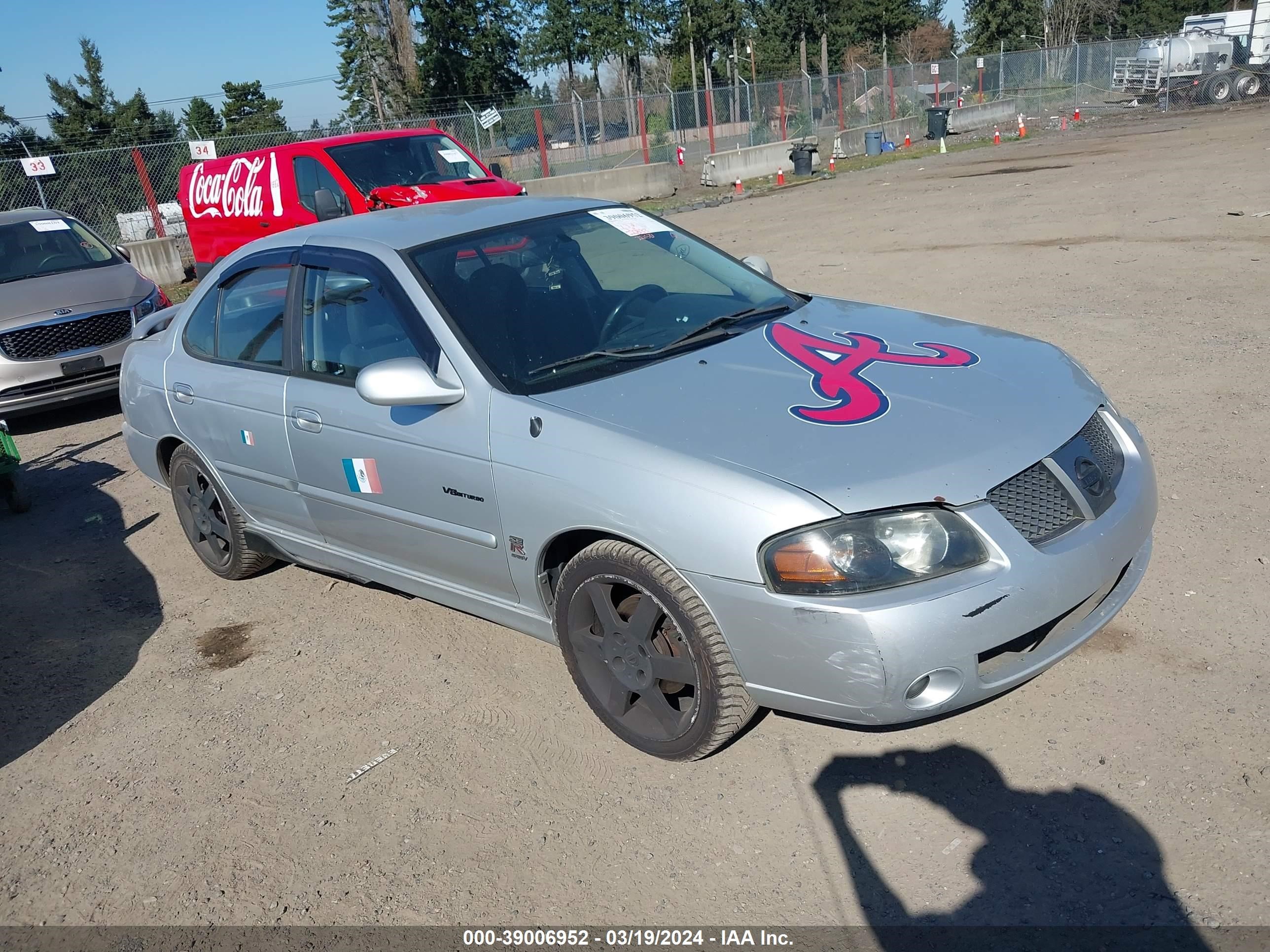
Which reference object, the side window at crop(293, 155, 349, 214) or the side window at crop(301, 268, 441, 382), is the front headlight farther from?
the side window at crop(293, 155, 349, 214)

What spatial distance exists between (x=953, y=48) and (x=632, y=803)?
10516 cm

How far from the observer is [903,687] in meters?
2.87

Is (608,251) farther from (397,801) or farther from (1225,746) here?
(1225,746)

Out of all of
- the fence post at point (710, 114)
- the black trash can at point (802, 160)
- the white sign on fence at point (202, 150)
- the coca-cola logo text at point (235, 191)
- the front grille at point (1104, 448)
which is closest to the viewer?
the front grille at point (1104, 448)

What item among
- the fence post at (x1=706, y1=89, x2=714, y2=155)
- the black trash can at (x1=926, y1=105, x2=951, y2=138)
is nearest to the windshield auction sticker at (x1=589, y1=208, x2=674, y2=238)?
the fence post at (x1=706, y1=89, x2=714, y2=155)

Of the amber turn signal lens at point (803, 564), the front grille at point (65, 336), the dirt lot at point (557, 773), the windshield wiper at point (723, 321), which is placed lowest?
the dirt lot at point (557, 773)

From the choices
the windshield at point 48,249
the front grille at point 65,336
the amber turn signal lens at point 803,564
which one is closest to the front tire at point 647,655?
the amber turn signal lens at point 803,564

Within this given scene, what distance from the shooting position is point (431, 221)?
442 cm

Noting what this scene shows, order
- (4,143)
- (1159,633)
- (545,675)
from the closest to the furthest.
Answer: (1159,633), (545,675), (4,143)

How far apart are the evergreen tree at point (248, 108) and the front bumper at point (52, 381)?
A: 169 feet

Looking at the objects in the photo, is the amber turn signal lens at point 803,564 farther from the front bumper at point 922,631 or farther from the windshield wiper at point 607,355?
the windshield wiper at point 607,355

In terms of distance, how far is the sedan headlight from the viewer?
934 centimetres

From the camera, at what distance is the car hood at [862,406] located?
299cm

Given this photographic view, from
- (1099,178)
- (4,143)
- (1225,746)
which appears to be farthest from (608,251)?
(4,143)
